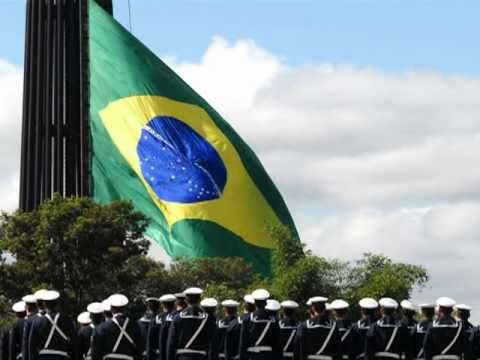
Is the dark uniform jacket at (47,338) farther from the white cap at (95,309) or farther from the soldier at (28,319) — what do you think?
the white cap at (95,309)

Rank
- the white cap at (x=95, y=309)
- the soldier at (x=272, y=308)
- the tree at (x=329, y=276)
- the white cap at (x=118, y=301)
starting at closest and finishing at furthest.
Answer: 1. the white cap at (x=118, y=301)
2. the white cap at (x=95, y=309)
3. the soldier at (x=272, y=308)
4. the tree at (x=329, y=276)

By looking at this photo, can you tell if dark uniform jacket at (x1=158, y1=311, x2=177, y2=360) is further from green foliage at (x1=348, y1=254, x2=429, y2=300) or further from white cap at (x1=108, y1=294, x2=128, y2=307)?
green foliage at (x1=348, y1=254, x2=429, y2=300)

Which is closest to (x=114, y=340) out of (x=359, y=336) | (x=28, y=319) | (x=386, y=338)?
(x=28, y=319)

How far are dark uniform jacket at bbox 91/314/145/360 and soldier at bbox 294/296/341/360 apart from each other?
3229 mm

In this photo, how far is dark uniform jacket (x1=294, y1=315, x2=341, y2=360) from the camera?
97.6 ft

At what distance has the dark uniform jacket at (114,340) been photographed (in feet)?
94.4

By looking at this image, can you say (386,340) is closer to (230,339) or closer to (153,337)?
(230,339)

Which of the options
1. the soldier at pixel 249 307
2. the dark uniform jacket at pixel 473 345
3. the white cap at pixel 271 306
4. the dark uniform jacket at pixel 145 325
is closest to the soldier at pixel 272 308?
the white cap at pixel 271 306

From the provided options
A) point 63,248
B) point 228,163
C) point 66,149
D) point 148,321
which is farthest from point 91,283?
point 148,321

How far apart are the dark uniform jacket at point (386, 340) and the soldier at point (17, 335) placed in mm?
6747

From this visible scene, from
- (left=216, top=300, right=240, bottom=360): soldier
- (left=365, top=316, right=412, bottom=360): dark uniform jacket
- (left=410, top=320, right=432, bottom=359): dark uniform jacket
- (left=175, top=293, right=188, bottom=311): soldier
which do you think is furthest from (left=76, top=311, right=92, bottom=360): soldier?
(left=410, top=320, right=432, bottom=359): dark uniform jacket

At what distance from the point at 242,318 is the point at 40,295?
3936 millimetres

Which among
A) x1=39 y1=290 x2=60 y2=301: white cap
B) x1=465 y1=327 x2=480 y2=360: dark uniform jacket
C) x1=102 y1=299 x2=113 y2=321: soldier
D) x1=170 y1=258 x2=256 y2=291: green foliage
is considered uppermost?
x1=170 y1=258 x2=256 y2=291: green foliage

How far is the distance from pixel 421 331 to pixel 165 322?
501 cm
